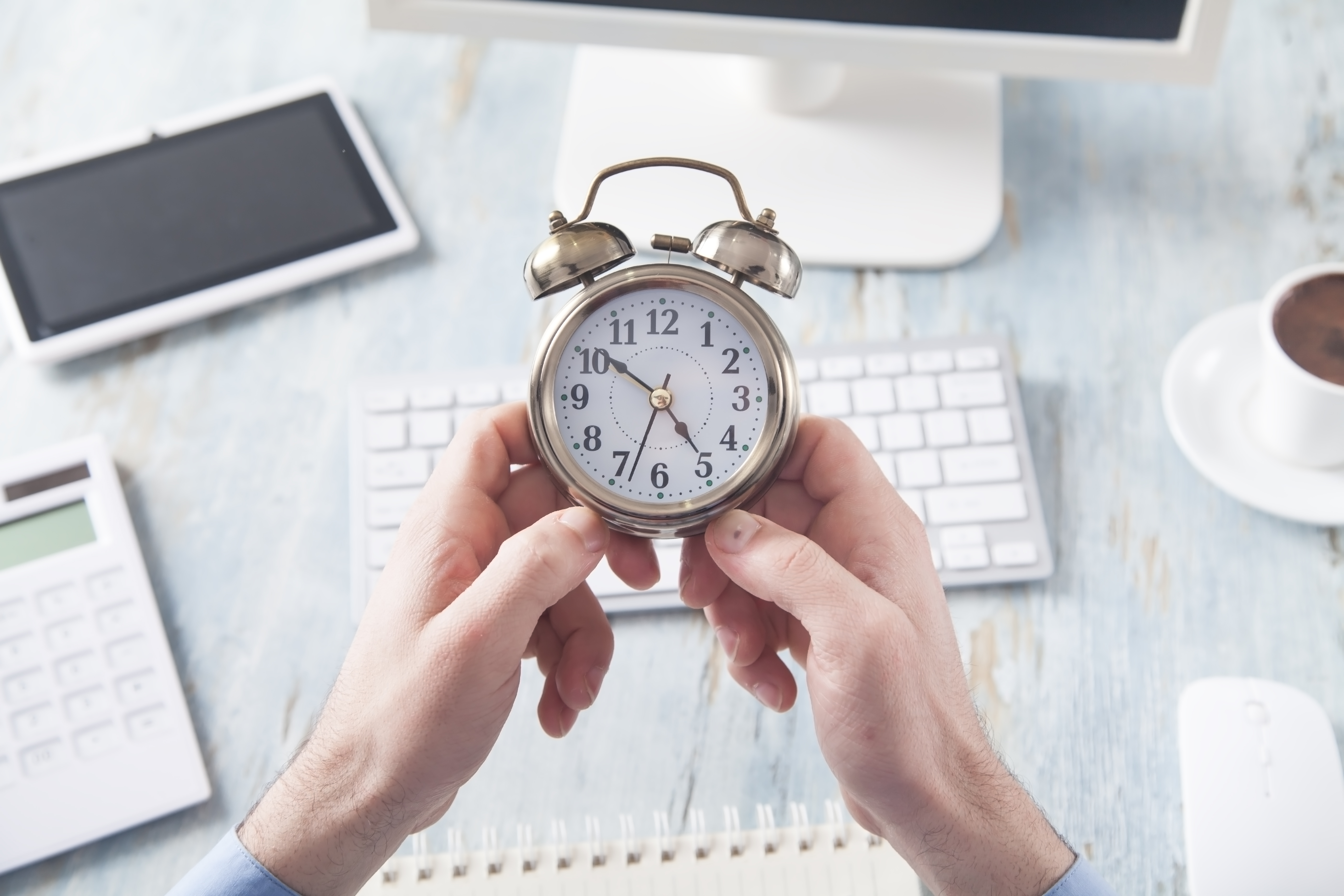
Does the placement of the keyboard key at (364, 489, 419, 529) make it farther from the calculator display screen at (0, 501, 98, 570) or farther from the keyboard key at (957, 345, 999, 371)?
the keyboard key at (957, 345, 999, 371)

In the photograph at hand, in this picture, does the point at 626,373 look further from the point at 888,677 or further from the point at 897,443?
the point at 897,443

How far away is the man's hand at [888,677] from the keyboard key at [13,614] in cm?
71

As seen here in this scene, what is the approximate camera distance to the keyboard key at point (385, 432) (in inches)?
46.1

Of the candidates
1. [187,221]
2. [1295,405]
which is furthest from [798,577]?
[187,221]

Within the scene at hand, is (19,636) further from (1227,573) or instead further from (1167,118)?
(1167,118)

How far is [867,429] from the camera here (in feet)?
3.81

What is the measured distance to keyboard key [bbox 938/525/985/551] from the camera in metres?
1.11

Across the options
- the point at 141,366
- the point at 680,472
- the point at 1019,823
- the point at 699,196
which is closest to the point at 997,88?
the point at 699,196

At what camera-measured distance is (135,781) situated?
1.04 m

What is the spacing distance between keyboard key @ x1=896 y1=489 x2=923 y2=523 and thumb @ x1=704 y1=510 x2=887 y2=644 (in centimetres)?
30

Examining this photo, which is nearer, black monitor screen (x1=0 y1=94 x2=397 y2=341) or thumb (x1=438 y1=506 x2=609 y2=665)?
thumb (x1=438 y1=506 x2=609 y2=665)

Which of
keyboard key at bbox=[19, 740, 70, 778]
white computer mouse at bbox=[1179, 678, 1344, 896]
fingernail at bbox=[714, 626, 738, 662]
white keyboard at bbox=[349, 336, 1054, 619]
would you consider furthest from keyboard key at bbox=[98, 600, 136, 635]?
white computer mouse at bbox=[1179, 678, 1344, 896]

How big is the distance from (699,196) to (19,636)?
2.80ft

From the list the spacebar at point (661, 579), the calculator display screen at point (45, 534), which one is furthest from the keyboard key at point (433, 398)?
the calculator display screen at point (45, 534)
